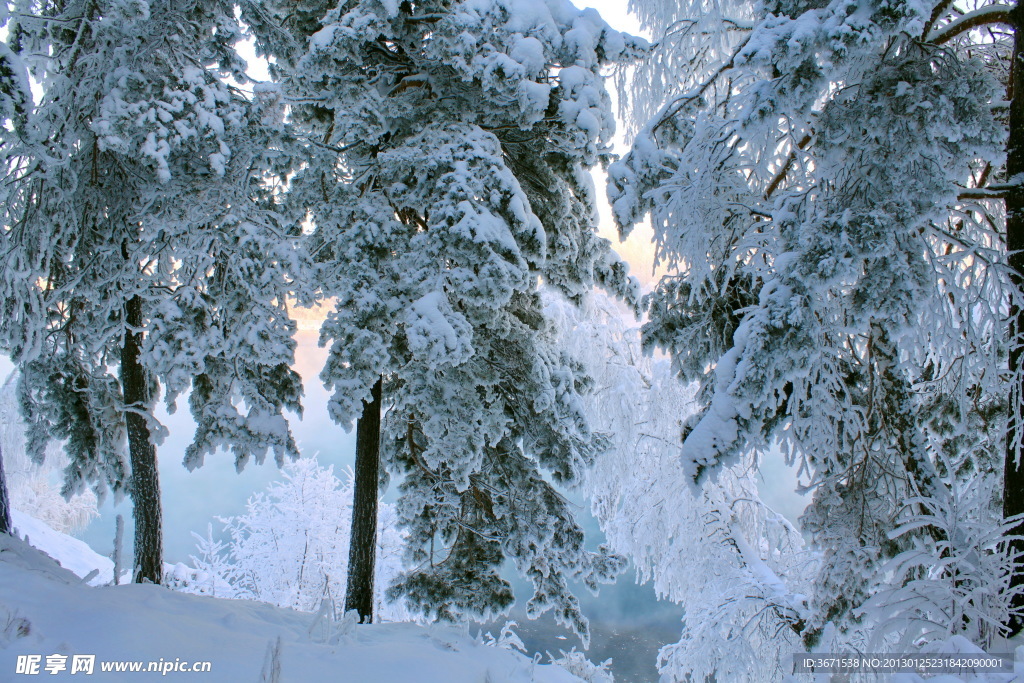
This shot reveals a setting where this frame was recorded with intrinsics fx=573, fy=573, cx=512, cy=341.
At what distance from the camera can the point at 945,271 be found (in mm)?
4395

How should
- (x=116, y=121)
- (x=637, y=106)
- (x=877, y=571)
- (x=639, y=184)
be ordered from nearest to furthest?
(x=877, y=571) → (x=639, y=184) → (x=116, y=121) → (x=637, y=106)

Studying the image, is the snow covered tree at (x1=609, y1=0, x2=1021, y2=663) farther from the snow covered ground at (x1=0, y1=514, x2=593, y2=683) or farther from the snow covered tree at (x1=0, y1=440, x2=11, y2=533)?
the snow covered tree at (x1=0, y1=440, x2=11, y2=533)

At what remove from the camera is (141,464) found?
23.9 feet

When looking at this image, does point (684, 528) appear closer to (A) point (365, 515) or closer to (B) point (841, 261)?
(A) point (365, 515)

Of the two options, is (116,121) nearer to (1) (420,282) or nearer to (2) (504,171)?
(1) (420,282)

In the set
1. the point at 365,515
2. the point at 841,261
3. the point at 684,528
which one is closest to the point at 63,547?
the point at 365,515

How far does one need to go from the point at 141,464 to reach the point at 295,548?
947 cm

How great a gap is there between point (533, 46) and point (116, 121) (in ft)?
13.9

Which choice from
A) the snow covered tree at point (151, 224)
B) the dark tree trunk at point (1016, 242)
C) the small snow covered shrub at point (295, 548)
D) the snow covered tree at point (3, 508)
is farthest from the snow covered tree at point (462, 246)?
the small snow covered shrub at point (295, 548)

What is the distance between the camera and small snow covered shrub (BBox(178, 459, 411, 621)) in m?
15.4

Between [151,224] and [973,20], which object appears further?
[151,224]

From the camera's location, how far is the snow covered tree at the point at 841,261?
12.5ft

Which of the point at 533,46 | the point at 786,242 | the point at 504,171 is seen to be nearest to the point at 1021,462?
the point at 786,242

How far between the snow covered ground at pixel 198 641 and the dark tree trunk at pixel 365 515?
0.69 meters
